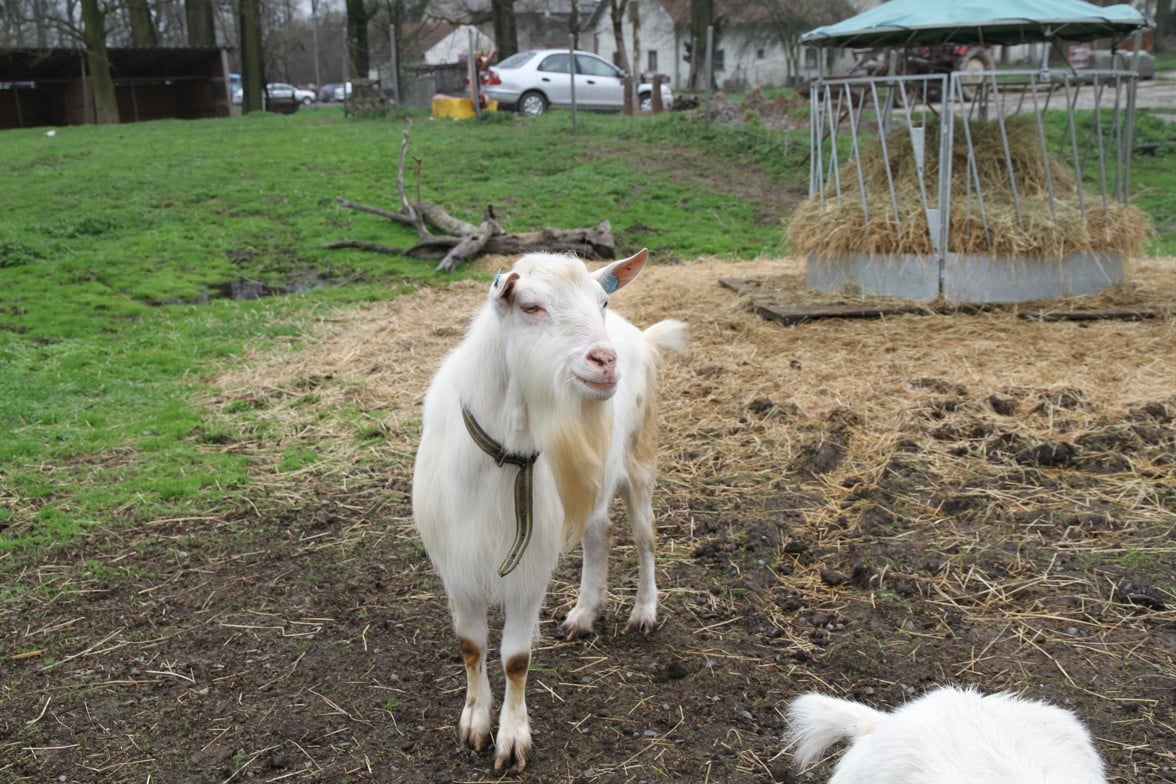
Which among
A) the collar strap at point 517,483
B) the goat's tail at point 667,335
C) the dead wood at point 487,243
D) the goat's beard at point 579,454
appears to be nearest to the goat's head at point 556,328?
the goat's beard at point 579,454

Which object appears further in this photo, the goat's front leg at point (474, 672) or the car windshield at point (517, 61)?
the car windshield at point (517, 61)

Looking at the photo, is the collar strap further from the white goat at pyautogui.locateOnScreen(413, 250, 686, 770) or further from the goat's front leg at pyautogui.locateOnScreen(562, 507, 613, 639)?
the goat's front leg at pyautogui.locateOnScreen(562, 507, 613, 639)

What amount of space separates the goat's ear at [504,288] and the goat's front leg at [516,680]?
1.06m

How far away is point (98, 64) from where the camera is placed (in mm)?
25297

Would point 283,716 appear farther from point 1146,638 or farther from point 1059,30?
point 1059,30

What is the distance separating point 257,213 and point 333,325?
5.78 meters

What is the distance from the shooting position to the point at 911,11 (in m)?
8.66

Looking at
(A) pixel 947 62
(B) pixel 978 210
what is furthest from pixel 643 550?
(A) pixel 947 62

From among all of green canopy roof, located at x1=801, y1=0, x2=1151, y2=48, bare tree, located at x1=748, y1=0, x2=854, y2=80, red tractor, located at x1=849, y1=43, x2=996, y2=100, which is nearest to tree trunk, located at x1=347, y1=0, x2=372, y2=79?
red tractor, located at x1=849, y1=43, x2=996, y2=100

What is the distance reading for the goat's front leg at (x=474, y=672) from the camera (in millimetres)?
3373

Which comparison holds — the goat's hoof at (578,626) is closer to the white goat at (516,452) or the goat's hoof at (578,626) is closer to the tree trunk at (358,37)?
the white goat at (516,452)

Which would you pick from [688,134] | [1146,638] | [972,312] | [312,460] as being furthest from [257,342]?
[688,134]

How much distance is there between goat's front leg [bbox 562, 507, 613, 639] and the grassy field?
7.34 ft

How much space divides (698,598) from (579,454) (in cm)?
162
